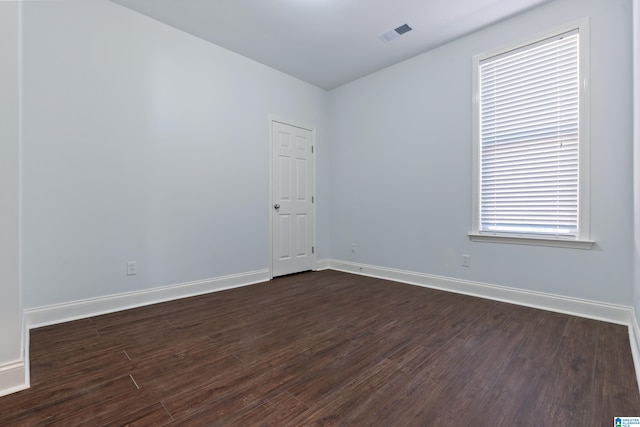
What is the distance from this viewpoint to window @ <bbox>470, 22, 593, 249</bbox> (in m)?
2.71

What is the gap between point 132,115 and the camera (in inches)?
116

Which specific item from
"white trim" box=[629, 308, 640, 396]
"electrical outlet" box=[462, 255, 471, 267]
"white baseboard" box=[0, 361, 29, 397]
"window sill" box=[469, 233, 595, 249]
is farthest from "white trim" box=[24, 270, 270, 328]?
"white trim" box=[629, 308, 640, 396]

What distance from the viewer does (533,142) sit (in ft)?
9.73

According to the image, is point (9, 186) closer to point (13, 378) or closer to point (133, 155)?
point (13, 378)

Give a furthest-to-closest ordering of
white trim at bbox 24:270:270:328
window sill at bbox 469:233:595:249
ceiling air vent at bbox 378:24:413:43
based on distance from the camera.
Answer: ceiling air vent at bbox 378:24:413:43
window sill at bbox 469:233:595:249
white trim at bbox 24:270:270:328

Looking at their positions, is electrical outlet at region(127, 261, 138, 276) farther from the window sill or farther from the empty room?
the window sill

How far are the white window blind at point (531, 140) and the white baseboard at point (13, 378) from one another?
3804 mm

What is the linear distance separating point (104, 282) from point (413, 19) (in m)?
3.96

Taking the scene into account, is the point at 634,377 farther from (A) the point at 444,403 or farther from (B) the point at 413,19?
(B) the point at 413,19

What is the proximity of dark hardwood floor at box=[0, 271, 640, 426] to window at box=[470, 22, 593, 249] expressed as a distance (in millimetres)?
840

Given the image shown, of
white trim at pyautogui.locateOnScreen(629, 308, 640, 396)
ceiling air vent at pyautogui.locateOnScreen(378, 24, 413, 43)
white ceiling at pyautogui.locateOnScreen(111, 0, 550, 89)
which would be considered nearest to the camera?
white trim at pyautogui.locateOnScreen(629, 308, 640, 396)

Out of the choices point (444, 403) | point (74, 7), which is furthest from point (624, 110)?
point (74, 7)

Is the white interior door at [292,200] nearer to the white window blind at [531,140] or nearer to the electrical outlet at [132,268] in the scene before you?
the electrical outlet at [132,268]

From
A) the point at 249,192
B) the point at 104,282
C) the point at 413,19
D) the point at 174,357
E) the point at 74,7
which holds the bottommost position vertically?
the point at 174,357
